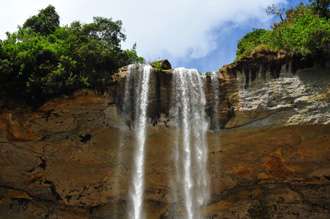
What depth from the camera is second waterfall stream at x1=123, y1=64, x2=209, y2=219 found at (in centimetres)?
1590

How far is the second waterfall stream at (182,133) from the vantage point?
52.2ft

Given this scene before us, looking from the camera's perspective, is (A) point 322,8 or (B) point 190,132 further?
(A) point 322,8

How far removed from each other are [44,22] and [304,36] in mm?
10260

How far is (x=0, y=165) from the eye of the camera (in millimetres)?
16766

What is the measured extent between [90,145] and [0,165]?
3.32 metres

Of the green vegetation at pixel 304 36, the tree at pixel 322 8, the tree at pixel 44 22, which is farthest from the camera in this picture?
the tree at pixel 44 22

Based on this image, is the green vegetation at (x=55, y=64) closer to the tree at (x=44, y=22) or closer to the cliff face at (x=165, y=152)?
the cliff face at (x=165, y=152)

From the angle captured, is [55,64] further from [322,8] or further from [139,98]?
[322,8]

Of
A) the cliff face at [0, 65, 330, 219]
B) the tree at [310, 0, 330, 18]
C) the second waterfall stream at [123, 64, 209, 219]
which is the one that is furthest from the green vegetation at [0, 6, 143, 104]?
the tree at [310, 0, 330, 18]

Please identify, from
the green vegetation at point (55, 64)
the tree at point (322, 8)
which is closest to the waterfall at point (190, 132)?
the green vegetation at point (55, 64)

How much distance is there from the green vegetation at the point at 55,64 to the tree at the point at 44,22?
7.58 ft

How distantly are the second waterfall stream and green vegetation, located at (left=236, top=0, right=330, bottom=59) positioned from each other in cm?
216

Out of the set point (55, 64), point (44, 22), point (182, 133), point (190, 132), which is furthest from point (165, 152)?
point (44, 22)

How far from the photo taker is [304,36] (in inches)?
602
